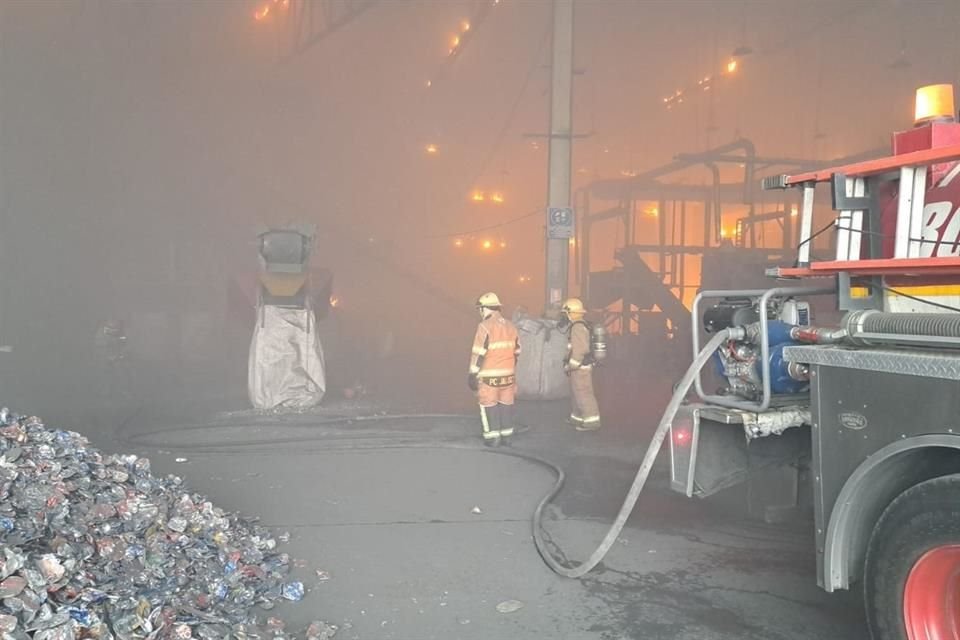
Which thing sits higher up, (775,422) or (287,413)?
(775,422)

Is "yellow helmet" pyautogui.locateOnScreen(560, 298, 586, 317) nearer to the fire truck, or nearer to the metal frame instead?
the metal frame

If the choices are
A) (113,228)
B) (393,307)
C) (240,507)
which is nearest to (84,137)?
(113,228)

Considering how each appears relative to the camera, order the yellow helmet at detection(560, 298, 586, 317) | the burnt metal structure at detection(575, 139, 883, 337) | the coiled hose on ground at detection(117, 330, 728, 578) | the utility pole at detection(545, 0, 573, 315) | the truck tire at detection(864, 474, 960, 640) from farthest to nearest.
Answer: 1. the burnt metal structure at detection(575, 139, 883, 337)
2. the utility pole at detection(545, 0, 573, 315)
3. the yellow helmet at detection(560, 298, 586, 317)
4. the coiled hose on ground at detection(117, 330, 728, 578)
5. the truck tire at detection(864, 474, 960, 640)

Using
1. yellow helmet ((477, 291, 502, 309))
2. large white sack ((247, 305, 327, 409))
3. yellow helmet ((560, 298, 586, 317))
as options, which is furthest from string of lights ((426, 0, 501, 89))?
yellow helmet ((477, 291, 502, 309))

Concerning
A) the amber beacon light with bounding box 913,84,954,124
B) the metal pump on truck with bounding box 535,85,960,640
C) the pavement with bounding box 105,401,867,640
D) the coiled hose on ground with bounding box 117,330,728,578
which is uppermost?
the amber beacon light with bounding box 913,84,954,124

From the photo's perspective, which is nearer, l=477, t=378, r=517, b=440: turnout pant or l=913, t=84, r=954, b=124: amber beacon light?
l=913, t=84, r=954, b=124: amber beacon light

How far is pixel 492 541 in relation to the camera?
15.9ft

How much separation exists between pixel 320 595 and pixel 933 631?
9.20 ft

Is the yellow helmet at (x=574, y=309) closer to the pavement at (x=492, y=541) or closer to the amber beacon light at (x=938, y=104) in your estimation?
the pavement at (x=492, y=541)

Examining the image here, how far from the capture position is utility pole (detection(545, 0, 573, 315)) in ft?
38.0

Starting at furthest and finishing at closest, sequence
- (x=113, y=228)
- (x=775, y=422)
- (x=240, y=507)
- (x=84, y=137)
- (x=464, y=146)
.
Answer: (x=464, y=146)
(x=113, y=228)
(x=84, y=137)
(x=240, y=507)
(x=775, y=422)

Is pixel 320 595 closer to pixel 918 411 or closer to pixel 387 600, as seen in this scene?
pixel 387 600

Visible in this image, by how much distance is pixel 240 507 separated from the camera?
18.0 ft

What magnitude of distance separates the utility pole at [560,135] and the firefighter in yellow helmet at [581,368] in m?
3.09
